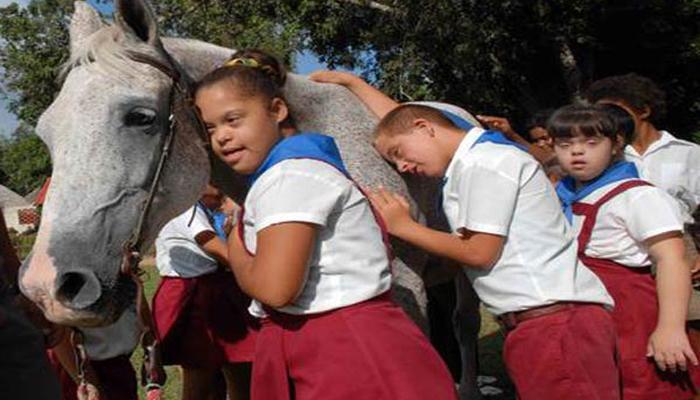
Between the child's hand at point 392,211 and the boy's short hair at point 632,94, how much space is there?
Answer: 1.76 metres

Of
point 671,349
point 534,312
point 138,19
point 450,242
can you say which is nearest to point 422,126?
point 450,242

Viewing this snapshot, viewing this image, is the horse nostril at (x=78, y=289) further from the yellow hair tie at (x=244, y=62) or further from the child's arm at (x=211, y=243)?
the child's arm at (x=211, y=243)

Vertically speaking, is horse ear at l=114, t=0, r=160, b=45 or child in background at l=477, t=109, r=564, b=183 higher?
horse ear at l=114, t=0, r=160, b=45

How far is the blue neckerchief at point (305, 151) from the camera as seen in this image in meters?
2.54

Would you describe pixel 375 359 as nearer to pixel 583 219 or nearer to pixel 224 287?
pixel 583 219

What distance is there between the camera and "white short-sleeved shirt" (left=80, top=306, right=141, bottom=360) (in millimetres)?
3066

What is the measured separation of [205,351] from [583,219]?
2193 mm

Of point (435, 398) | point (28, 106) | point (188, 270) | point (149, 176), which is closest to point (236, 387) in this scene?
point (188, 270)

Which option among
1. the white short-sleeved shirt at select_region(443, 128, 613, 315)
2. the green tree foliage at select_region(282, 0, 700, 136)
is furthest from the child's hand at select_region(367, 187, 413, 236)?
the green tree foliage at select_region(282, 0, 700, 136)

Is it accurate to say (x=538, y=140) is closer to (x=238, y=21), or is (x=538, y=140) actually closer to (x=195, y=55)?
(x=195, y=55)

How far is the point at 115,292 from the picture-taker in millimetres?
2633

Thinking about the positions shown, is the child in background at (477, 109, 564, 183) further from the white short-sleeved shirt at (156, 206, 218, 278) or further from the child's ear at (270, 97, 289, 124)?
the white short-sleeved shirt at (156, 206, 218, 278)

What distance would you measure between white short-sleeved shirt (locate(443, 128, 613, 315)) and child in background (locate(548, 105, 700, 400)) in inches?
14.2

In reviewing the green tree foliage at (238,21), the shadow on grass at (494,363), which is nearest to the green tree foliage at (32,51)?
the green tree foliage at (238,21)
